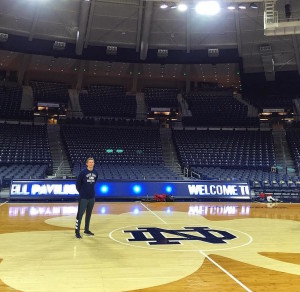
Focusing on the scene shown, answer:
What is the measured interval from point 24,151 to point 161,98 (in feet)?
46.6

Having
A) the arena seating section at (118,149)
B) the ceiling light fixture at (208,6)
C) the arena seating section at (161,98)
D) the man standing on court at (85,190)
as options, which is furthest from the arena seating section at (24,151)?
the ceiling light fixture at (208,6)

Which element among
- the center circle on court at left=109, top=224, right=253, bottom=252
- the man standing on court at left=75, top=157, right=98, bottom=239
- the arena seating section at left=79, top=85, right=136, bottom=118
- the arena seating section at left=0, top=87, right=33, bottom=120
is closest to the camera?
the center circle on court at left=109, top=224, right=253, bottom=252

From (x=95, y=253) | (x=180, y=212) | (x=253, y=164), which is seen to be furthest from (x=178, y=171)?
(x=95, y=253)

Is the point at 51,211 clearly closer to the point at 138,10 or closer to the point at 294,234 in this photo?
the point at 294,234

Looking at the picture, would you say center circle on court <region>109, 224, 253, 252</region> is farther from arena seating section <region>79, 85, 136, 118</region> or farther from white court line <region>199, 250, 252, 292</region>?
arena seating section <region>79, 85, 136, 118</region>

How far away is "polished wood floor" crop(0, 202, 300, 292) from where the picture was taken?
4.92 meters

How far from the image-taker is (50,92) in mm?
30656

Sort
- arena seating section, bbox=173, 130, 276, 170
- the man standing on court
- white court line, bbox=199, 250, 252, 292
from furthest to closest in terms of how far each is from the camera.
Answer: arena seating section, bbox=173, 130, 276, 170 → the man standing on court → white court line, bbox=199, 250, 252, 292

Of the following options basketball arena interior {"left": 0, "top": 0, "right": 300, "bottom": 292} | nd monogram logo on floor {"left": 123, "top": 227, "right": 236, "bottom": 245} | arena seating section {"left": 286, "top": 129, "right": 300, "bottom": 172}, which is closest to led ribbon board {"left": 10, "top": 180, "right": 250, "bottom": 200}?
basketball arena interior {"left": 0, "top": 0, "right": 300, "bottom": 292}

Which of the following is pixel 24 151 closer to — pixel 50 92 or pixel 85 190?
pixel 50 92

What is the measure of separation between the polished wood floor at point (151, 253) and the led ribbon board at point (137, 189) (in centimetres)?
373

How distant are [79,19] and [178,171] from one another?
522 inches

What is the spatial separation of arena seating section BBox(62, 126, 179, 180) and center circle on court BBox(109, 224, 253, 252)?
10.5m

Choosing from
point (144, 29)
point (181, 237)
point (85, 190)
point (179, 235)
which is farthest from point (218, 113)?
point (85, 190)
